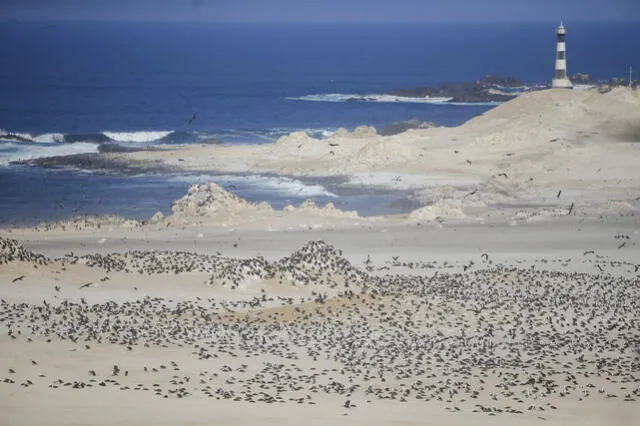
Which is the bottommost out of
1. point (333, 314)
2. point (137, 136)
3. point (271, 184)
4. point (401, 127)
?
point (333, 314)

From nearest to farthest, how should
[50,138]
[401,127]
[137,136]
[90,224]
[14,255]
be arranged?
[14,255], [90,224], [401,127], [50,138], [137,136]

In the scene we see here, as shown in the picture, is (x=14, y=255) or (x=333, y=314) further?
(x=14, y=255)

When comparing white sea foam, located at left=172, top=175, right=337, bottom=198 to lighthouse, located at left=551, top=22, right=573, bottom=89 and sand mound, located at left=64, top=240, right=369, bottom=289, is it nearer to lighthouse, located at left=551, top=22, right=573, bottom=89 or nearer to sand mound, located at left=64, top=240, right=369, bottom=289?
sand mound, located at left=64, top=240, right=369, bottom=289

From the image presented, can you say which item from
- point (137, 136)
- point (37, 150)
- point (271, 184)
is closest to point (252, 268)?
point (271, 184)

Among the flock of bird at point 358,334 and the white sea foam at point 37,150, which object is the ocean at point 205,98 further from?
the flock of bird at point 358,334

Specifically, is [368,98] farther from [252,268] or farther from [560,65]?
[252,268]

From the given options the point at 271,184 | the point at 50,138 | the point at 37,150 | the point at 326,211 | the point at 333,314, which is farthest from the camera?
the point at 50,138
